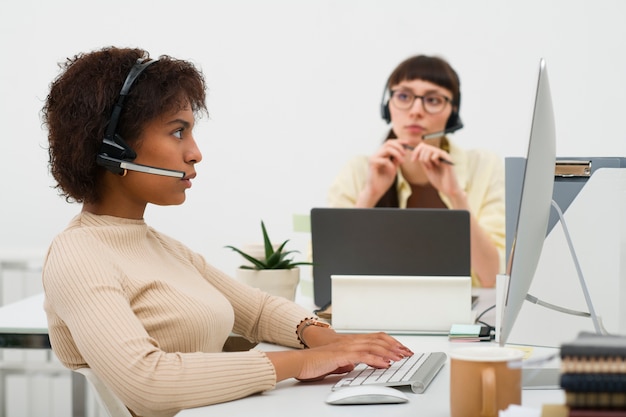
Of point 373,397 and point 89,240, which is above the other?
point 89,240

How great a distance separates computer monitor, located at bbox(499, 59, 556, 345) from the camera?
1055 millimetres

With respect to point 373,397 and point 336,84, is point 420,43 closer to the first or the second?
point 336,84

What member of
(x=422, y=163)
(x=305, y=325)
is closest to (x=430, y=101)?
(x=422, y=163)

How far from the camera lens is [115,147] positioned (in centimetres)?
137

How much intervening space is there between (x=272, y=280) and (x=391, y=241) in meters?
0.30

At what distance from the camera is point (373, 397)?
116 cm

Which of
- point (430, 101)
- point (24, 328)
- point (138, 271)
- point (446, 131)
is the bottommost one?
point (24, 328)

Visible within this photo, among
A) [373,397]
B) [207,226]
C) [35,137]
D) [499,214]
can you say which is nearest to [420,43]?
[499,214]

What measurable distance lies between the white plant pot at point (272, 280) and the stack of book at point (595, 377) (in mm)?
1269

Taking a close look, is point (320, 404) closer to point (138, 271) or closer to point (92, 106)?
point (138, 271)

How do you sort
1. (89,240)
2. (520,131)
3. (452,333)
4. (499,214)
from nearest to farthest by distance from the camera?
(89,240), (452,333), (499,214), (520,131)

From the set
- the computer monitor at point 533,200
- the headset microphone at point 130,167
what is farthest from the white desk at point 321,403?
the headset microphone at point 130,167

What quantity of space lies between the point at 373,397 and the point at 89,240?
1.72 feet

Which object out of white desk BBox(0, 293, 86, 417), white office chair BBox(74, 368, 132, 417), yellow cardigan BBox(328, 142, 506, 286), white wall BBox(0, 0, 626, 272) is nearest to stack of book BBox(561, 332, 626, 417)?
white office chair BBox(74, 368, 132, 417)
